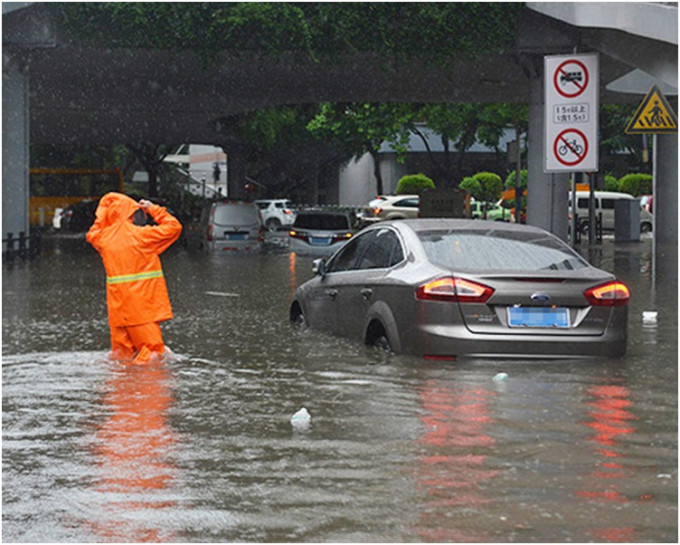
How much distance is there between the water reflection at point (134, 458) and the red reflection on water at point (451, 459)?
4.13ft

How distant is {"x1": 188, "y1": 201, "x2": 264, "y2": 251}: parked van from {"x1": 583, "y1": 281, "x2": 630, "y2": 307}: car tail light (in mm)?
25492

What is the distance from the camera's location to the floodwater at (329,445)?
20.6ft

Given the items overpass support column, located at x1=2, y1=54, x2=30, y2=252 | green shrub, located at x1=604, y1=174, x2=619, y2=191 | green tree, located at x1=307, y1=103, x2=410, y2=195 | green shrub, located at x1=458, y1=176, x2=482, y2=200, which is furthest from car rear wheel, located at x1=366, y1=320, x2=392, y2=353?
green shrub, located at x1=604, y1=174, x2=619, y2=191

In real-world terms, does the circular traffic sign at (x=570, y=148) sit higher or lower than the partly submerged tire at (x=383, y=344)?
higher

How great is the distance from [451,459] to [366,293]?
14.5 ft

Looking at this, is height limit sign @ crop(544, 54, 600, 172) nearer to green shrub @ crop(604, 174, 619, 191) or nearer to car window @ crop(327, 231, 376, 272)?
car window @ crop(327, 231, 376, 272)

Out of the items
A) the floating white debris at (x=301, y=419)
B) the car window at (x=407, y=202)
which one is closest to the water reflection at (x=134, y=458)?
the floating white debris at (x=301, y=419)

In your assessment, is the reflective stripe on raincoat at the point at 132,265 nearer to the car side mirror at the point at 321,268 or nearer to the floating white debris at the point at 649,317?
the car side mirror at the point at 321,268

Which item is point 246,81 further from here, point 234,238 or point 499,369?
point 499,369

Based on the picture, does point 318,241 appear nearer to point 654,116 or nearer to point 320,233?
point 320,233

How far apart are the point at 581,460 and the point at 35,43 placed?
76.3 ft

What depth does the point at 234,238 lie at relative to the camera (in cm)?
3641

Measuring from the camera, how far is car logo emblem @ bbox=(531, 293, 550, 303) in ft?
35.4

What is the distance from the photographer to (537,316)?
1083 centimetres
